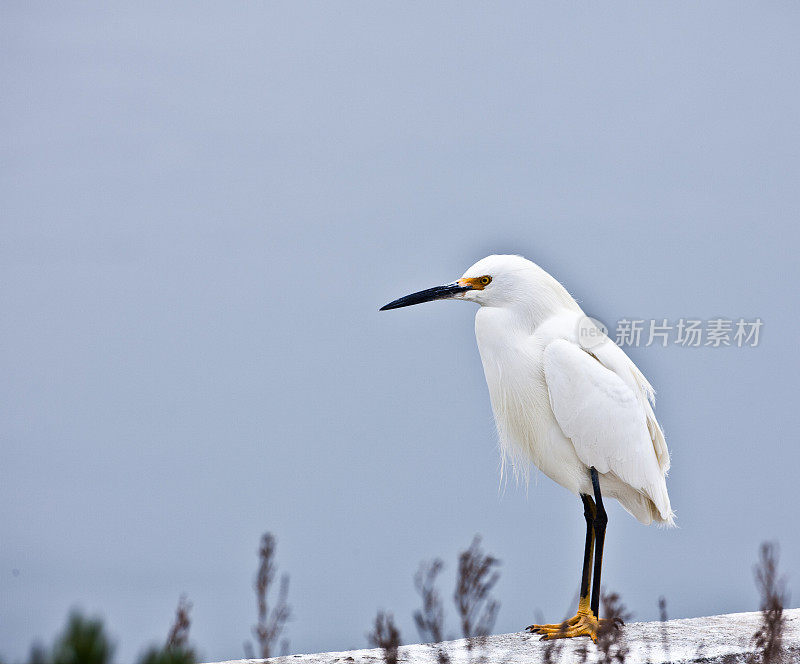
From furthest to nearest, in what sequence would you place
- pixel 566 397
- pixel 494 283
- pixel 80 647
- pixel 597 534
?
1. pixel 494 283
2. pixel 597 534
3. pixel 566 397
4. pixel 80 647

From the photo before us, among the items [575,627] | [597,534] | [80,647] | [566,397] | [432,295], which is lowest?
[575,627]

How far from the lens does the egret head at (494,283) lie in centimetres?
398

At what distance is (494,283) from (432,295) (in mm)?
294

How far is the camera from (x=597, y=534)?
390 centimetres

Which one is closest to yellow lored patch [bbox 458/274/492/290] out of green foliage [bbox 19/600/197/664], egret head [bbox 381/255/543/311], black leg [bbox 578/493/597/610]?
egret head [bbox 381/255/543/311]

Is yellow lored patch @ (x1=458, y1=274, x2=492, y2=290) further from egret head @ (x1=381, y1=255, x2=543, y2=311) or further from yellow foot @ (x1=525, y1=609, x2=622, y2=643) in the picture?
yellow foot @ (x1=525, y1=609, x2=622, y2=643)

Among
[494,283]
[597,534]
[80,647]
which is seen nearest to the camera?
[80,647]

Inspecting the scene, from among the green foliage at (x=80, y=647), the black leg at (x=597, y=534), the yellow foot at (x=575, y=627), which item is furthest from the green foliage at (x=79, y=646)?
the black leg at (x=597, y=534)

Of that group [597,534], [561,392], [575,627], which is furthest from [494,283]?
[575,627]

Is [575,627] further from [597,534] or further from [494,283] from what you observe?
[494,283]

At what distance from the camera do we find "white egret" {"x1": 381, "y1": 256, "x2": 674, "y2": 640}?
149 inches

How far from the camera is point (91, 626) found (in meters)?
1.22

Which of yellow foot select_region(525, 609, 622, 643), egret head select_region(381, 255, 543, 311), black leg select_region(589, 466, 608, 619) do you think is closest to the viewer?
yellow foot select_region(525, 609, 622, 643)

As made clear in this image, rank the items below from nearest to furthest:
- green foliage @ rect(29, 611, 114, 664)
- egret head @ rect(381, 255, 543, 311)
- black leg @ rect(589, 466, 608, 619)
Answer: green foliage @ rect(29, 611, 114, 664)
black leg @ rect(589, 466, 608, 619)
egret head @ rect(381, 255, 543, 311)
